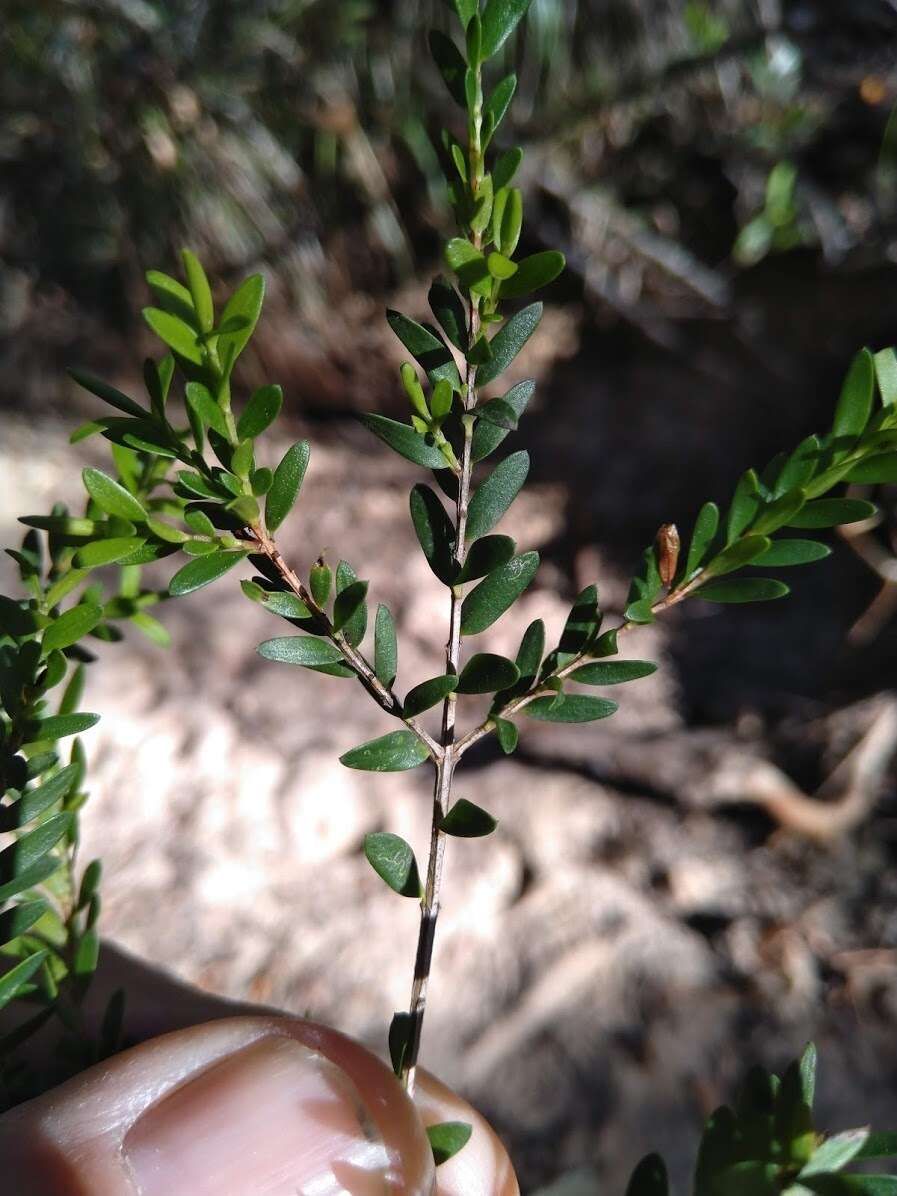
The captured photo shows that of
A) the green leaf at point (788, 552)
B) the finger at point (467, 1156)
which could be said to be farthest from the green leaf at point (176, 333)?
the finger at point (467, 1156)

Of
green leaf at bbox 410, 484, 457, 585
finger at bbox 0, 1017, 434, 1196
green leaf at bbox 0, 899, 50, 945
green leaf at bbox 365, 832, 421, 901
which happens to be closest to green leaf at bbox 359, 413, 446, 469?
green leaf at bbox 410, 484, 457, 585

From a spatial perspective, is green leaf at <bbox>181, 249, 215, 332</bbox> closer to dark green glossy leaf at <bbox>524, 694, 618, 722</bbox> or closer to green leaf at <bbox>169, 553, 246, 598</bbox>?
green leaf at <bbox>169, 553, 246, 598</bbox>

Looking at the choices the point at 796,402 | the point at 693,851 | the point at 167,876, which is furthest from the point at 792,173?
the point at 167,876

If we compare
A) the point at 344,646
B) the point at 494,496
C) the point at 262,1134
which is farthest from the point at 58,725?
the point at 262,1134

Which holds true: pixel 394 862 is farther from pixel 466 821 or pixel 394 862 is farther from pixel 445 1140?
pixel 445 1140

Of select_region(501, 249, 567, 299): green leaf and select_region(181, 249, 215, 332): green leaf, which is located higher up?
select_region(181, 249, 215, 332): green leaf

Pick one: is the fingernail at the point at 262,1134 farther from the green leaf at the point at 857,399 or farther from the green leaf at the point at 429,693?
the green leaf at the point at 857,399
